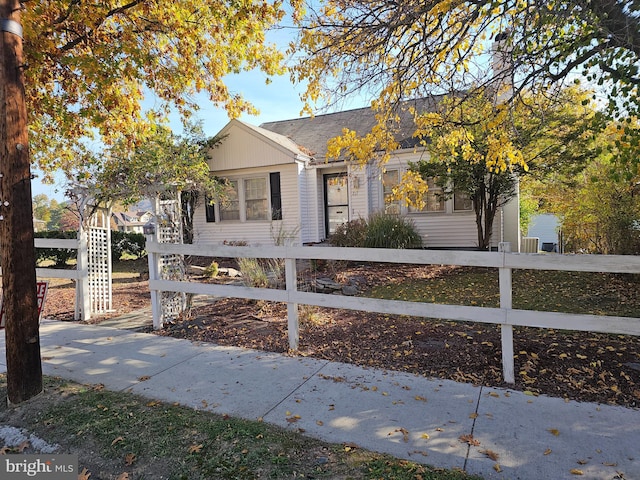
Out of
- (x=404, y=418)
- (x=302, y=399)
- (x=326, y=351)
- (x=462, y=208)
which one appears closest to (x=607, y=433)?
(x=404, y=418)

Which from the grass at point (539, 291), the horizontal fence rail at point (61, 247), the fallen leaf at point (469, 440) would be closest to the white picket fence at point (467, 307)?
the fallen leaf at point (469, 440)

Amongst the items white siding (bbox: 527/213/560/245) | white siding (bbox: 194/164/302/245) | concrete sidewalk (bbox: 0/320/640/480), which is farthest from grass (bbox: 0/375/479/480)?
white siding (bbox: 527/213/560/245)

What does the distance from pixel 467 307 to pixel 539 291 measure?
15.1 feet

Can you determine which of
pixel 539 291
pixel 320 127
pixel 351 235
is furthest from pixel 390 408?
pixel 320 127

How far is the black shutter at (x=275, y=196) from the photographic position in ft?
46.2

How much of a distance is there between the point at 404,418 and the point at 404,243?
8.02 metres

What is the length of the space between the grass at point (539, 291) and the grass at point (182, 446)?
457cm

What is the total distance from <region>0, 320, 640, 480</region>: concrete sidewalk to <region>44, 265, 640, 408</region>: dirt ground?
0.86 ft

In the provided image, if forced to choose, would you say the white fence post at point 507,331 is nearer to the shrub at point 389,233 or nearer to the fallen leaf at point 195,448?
the fallen leaf at point 195,448

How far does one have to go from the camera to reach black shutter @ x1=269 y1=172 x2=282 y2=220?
46.2 ft

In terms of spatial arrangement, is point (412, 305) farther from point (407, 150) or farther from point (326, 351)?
point (407, 150)

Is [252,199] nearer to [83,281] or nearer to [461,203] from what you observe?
[461,203]

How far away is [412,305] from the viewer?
4.14 m

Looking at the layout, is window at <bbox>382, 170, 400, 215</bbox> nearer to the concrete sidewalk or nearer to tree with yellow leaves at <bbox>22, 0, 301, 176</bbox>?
tree with yellow leaves at <bbox>22, 0, 301, 176</bbox>
